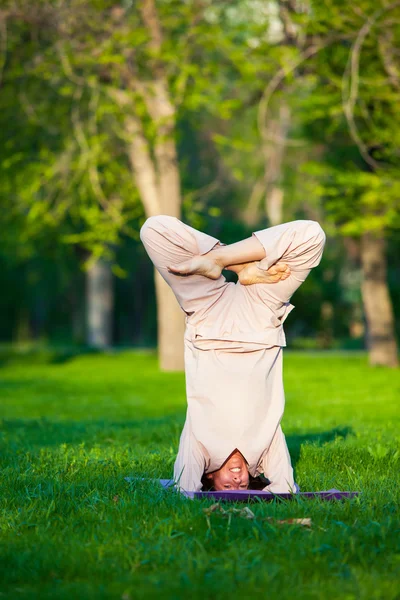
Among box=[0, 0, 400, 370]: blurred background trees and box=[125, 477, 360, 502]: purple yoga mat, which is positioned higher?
box=[0, 0, 400, 370]: blurred background trees

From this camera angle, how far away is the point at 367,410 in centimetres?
1207

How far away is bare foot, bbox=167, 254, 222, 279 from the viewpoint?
5406 mm

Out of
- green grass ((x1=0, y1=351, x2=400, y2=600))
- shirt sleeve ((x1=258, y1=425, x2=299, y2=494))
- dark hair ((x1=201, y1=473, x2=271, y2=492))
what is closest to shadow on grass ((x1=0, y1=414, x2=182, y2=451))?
green grass ((x1=0, y1=351, x2=400, y2=600))

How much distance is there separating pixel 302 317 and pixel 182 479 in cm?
2743

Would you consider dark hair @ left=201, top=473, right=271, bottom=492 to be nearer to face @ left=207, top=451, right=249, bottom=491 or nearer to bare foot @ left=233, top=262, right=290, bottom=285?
face @ left=207, top=451, right=249, bottom=491

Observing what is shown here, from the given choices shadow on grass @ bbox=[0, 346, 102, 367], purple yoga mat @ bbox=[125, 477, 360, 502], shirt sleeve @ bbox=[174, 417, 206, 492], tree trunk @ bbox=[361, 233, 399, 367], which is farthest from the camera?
shadow on grass @ bbox=[0, 346, 102, 367]

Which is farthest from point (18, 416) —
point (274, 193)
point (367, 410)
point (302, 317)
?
point (274, 193)

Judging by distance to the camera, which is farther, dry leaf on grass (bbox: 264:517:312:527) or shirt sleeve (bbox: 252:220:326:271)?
shirt sleeve (bbox: 252:220:326:271)

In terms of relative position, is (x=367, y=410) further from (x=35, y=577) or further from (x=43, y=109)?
(x=43, y=109)

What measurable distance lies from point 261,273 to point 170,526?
1.68 metres

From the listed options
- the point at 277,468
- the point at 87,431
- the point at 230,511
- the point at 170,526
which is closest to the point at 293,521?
the point at 230,511

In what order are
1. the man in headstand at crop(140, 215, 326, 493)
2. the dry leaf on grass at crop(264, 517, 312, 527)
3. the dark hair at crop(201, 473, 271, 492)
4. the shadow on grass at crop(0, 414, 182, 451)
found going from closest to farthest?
1. the dry leaf on grass at crop(264, 517, 312, 527)
2. the man in headstand at crop(140, 215, 326, 493)
3. the dark hair at crop(201, 473, 271, 492)
4. the shadow on grass at crop(0, 414, 182, 451)

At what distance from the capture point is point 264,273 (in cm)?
562

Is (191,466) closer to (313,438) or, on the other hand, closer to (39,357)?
(313,438)
